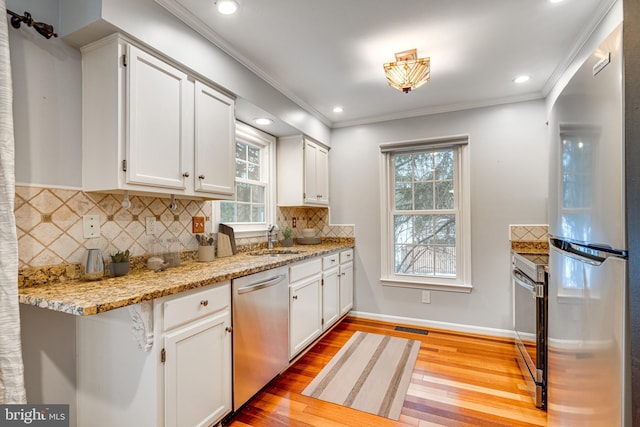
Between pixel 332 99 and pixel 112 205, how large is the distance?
2.25 m

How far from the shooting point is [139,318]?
1292mm

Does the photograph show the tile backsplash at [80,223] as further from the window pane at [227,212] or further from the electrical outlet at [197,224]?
the window pane at [227,212]

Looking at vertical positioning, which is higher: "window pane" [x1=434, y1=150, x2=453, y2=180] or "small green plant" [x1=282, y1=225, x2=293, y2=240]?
"window pane" [x1=434, y1=150, x2=453, y2=180]

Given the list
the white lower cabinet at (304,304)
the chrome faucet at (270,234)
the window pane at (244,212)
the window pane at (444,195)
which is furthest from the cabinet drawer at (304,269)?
the window pane at (444,195)

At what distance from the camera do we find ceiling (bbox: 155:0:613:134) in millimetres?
1805

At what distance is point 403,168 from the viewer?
142 inches

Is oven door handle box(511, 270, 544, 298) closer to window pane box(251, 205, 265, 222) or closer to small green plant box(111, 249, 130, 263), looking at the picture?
window pane box(251, 205, 265, 222)

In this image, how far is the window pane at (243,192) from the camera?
2912 millimetres

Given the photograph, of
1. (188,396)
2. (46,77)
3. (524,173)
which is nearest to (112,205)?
(46,77)

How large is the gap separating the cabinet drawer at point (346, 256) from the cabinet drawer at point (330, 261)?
0.46ft

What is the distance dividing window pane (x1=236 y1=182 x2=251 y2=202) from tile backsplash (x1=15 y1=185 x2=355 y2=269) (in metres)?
0.57

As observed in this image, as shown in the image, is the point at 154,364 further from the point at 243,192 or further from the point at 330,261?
the point at 330,261

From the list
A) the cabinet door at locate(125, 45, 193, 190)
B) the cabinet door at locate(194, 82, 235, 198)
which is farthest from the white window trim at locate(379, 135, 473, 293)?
the cabinet door at locate(125, 45, 193, 190)

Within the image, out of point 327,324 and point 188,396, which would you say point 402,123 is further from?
point 188,396
